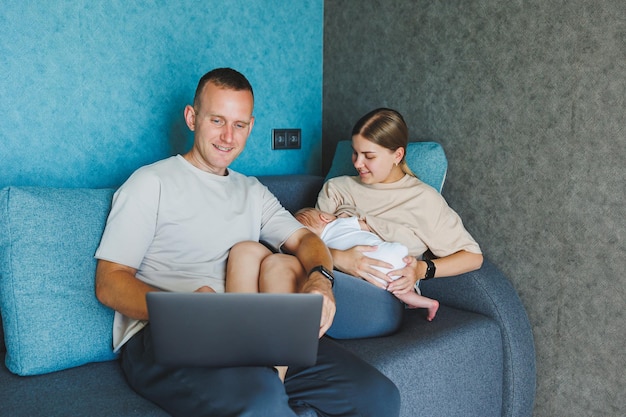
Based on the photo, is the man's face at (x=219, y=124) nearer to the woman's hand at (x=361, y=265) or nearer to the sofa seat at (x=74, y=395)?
the woman's hand at (x=361, y=265)

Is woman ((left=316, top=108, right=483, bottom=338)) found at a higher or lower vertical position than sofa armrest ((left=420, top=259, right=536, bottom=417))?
higher

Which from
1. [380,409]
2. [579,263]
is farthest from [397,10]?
[380,409]

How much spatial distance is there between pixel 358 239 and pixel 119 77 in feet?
3.27

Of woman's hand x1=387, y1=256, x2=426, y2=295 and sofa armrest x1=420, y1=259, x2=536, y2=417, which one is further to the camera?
sofa armrest x1=420, y1=259, x2=536, y2=417

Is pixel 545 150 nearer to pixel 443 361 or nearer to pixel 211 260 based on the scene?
pixel 443 361

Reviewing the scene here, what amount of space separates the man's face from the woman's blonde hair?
17.7 inches

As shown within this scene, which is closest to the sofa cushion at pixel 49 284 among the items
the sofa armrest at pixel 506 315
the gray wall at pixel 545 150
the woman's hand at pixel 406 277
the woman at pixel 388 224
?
the woman at pixel 388 224

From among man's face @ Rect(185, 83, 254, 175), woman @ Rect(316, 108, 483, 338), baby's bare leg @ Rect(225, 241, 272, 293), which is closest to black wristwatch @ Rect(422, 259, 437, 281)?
woman @ Rect(316, 108, 483, 338)

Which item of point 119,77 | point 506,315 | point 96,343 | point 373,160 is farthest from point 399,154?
point 96,343

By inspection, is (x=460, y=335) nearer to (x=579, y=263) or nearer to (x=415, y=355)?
(x=415, y=355)

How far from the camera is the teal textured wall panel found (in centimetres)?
174

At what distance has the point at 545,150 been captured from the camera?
1929mm

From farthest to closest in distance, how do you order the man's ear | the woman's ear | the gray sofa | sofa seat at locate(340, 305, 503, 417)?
the woman's ear < the man's ear < sofa seat at locate(340, 305, 503, 417) < the gray sofa

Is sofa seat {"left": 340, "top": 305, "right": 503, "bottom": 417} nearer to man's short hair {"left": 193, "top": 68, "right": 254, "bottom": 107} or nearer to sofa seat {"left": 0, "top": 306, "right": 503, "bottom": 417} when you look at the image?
sofa seat {"left": 0, "top": 306, "right": 503, "bottom": 417}
